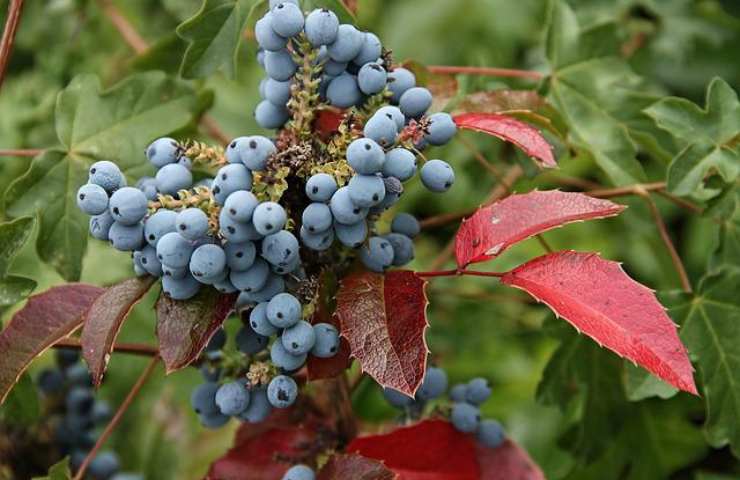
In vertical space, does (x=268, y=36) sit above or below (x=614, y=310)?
above

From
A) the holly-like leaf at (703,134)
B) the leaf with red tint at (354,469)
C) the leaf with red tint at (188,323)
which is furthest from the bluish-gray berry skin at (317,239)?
the holly-like leaf at (703,134)

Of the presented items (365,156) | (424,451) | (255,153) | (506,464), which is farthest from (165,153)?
(506,464)

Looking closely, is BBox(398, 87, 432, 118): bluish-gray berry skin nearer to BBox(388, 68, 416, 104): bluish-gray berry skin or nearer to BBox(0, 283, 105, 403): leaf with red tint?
BBox(388, 68, 416, 104): bluish-gray berry skin

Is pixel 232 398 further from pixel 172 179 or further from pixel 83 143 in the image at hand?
pixel 83 143

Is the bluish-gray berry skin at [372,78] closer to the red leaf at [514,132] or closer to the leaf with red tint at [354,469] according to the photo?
the red leaf at [514,132]

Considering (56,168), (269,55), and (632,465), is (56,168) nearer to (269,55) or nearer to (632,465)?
(269,55)
